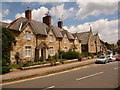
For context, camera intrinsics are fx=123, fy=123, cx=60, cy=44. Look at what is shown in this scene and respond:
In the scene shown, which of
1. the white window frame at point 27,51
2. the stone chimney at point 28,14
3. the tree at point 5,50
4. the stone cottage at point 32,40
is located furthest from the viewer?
the stone chimney at point 28,14

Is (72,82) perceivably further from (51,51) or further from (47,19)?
(47,19)

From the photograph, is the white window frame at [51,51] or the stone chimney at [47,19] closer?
the white window frame at [51,51]

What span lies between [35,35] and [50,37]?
475 cm

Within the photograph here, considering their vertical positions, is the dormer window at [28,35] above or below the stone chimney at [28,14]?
below

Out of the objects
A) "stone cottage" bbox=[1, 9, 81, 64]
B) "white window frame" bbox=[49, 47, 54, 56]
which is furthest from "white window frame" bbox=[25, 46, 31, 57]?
"white window frame" bbox=[49, 47, 54, 56]

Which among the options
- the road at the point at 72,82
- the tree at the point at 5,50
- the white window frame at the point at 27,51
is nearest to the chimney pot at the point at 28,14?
the white window frame at the point at 27,51

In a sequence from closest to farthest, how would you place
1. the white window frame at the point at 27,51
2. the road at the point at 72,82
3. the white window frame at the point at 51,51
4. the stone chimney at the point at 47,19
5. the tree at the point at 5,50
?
1. the road at the point at 72,82
2. the tree at the point at 5,50
3. the white window frame at the point at 27,51
4. the white window frame at the point at 51,51
5. the stone chimney at the point at 47,19

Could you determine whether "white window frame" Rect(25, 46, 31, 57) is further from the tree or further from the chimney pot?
the chimney pot

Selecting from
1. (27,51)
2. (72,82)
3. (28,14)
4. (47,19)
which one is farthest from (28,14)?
(72,82)

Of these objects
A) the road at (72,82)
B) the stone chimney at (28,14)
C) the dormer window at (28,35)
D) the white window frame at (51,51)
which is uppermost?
the stone chimney at (28,14)

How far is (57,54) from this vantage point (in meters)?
31.1

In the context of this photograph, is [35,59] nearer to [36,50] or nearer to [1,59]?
[36,50]

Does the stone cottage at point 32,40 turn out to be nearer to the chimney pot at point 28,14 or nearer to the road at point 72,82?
the chimney pot at point 28,14

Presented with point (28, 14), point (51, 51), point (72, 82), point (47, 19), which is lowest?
point (72, 82)
